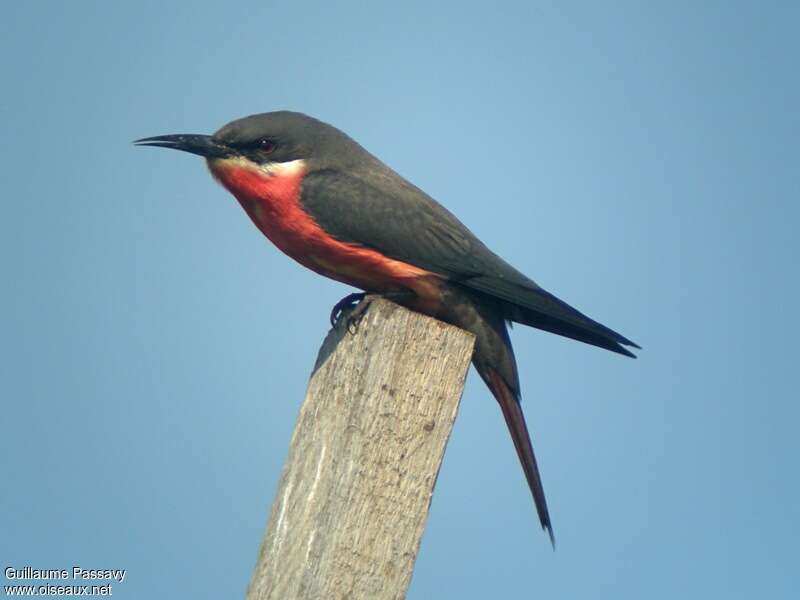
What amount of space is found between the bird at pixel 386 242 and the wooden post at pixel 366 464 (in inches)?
59.1

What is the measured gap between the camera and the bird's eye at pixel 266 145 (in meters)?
6.11

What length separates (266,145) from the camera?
613cm

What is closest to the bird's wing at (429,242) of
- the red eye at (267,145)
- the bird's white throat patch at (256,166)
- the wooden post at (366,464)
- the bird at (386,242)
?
the bird at (386,242)

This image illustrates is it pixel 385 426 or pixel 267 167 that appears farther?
pixel 267 167

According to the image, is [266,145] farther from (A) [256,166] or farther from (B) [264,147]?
(A) [256,166]

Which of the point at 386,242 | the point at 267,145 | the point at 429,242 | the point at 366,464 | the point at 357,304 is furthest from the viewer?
the point at 267,145

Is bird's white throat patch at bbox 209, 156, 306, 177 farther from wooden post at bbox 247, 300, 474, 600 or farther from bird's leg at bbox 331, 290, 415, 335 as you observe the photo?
wooden post at bbox 247, 300, 474, 600

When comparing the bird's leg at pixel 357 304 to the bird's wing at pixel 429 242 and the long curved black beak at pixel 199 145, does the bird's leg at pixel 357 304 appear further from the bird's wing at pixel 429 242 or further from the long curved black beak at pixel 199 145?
the long curved black beak at pixel 199 145

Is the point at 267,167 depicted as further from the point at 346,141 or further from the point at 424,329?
the point at 424,329

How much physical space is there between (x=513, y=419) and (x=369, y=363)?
7.47 ft

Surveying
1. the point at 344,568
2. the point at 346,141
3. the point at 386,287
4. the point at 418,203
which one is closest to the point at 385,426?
the point at 344,568

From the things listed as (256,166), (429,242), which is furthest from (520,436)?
(256,166)

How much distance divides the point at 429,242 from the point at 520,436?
1277mm

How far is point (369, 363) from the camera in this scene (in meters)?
3.69
